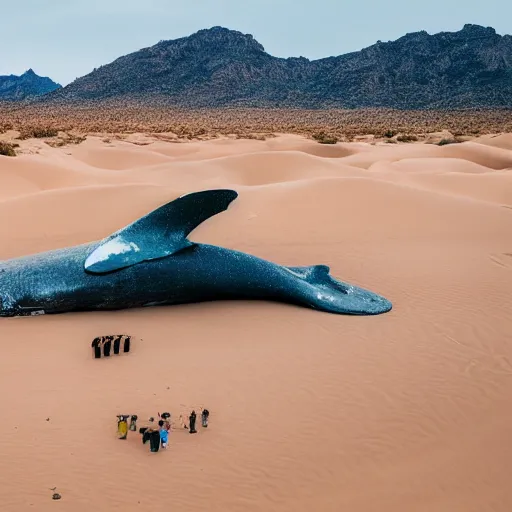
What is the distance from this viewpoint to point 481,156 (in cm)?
2384

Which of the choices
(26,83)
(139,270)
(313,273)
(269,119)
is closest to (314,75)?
(269,119)

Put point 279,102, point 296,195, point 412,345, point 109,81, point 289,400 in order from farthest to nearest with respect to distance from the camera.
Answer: point 109,81
point 279,102
point 296,195
point 412,345
point 289,400

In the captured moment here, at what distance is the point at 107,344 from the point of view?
4.88m

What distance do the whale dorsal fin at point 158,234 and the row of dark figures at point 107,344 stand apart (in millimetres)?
771

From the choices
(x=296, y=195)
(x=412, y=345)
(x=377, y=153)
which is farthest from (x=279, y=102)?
(x=412, y=345)

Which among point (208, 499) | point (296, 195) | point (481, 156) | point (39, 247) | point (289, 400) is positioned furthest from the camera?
point (481, 156)

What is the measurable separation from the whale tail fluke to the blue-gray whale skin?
73cm

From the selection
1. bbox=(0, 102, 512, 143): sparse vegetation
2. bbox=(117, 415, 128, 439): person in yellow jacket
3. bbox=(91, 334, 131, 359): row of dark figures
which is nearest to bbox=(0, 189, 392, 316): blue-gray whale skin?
bbox=(91, 334, 131, 359): row of dark figures

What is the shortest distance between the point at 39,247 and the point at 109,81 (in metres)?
87.5

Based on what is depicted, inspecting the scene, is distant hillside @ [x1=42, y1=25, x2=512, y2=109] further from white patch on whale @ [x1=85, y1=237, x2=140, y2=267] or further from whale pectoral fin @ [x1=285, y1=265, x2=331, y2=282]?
white patch on whale @ [x1=85, y1=237, x2=140, y2=267]

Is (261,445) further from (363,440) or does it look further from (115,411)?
(115,411)

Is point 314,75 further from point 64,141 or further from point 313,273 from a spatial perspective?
point 313,273

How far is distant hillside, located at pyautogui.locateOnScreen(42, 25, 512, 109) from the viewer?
76.3 meters

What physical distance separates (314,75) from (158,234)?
94892mm
